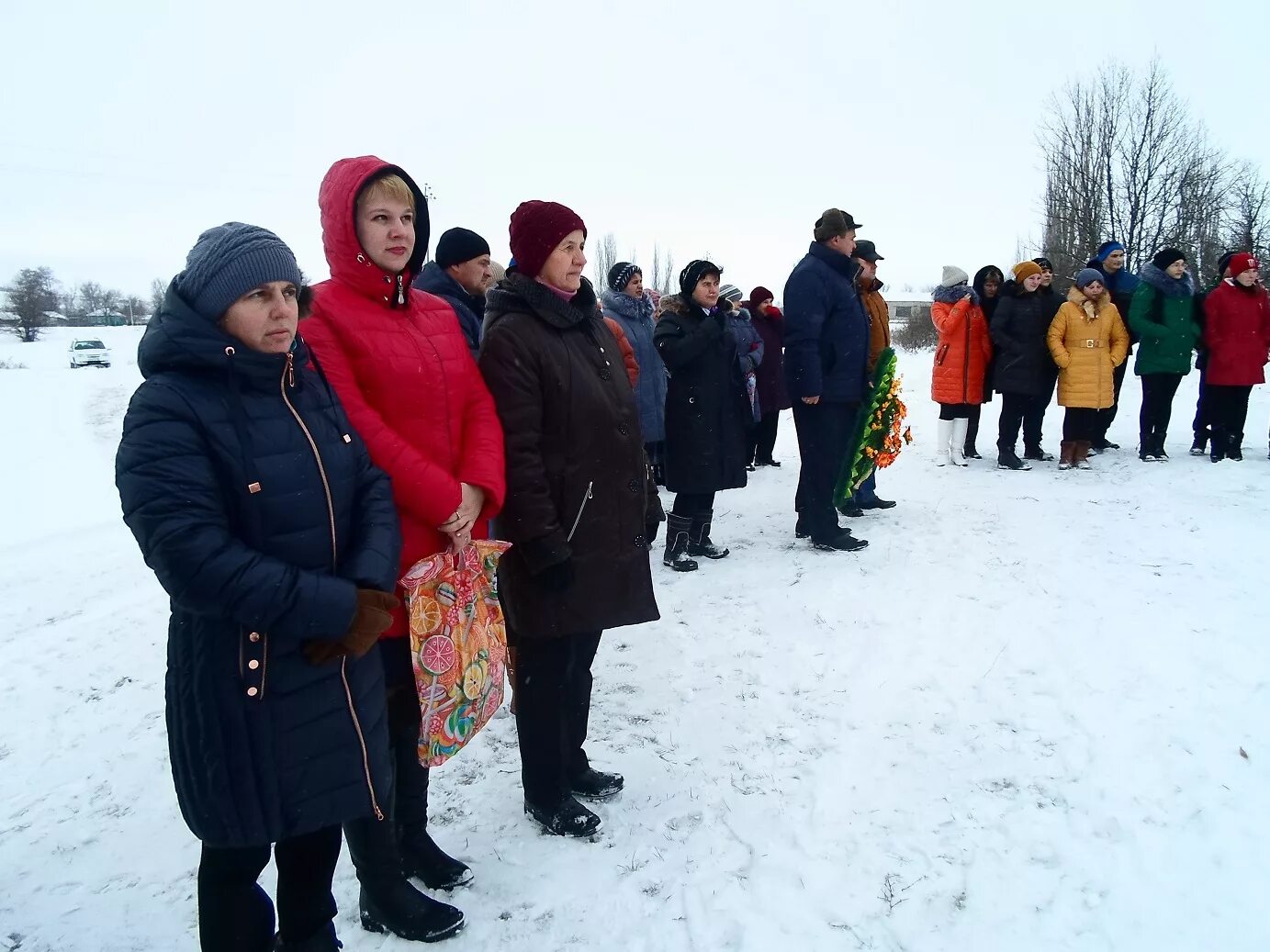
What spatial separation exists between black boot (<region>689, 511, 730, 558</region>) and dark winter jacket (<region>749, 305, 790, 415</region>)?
3.53m

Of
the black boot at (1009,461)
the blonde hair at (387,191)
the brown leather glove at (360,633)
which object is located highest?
the blonde hair at (387,191)

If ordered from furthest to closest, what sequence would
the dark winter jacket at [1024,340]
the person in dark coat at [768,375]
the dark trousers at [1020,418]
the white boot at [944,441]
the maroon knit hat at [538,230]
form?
the person in dark coat at [768,375]
the white boot at [944,441]
the dark trousers at [1020,418]
the dark winter jacket at [1024,340]
the maroon knit hat at [538,230]

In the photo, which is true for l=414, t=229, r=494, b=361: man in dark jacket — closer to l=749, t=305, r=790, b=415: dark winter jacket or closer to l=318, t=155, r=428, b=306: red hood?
l=318, t=155, r=428, b=306: red hood

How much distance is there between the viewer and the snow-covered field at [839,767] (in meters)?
2.41

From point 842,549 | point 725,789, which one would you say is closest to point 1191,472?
point 842,549

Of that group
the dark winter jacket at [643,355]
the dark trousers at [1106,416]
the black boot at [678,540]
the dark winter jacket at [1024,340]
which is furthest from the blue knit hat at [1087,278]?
the black boot at [678,540]

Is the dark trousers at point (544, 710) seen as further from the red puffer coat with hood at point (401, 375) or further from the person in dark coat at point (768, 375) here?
the person in dark coat at point (768, 375)

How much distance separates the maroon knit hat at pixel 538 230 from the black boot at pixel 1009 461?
7208 millimetres

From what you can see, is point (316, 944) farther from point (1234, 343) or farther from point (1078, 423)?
point (1234, 343)

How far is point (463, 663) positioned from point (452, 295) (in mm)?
2024

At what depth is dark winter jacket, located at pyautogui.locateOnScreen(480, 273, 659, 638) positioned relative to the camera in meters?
2.63

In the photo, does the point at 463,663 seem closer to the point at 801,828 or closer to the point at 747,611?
the point at 801,828

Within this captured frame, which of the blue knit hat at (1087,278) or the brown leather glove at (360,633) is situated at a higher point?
the blue knit hat at (1087,278)

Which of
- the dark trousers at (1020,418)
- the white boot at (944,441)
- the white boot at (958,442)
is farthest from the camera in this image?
the white boot at (944,441)
